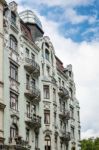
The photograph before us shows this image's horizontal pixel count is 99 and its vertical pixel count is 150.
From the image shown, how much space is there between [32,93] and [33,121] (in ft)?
11.3

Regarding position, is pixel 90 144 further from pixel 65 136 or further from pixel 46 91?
pixel 46 91

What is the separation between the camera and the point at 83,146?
8219cm

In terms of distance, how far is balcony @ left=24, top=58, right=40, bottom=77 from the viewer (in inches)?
2192

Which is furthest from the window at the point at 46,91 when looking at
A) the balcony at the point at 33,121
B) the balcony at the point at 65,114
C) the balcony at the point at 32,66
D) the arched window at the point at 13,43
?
the arched window at the point at 13,43

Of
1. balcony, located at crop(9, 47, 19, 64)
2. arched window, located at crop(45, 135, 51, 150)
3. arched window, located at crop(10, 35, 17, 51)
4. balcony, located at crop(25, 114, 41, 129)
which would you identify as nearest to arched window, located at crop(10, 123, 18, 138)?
balcony, located at crop(25, 114, 41, 129)

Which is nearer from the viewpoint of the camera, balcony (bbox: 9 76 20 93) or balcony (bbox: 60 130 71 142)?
balcony (bbox: 9 76 20 93)

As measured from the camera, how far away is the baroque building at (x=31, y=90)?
49.9 meters

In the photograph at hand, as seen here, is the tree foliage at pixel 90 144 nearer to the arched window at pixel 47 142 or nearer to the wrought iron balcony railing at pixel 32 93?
the arched window at pixel 47 142

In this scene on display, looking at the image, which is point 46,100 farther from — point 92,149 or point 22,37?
point 92,149

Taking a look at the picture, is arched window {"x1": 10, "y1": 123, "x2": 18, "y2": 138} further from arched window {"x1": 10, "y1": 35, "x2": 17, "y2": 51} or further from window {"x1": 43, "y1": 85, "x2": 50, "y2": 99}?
window {"x1": 43, "y1": 85, "x2": 50, "y2": 99}

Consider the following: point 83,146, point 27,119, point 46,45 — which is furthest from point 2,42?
point 83,146

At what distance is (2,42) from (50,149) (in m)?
17.3

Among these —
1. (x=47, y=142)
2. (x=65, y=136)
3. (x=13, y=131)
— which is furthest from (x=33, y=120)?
(x=65, y=136)

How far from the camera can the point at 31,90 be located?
55594 mm
